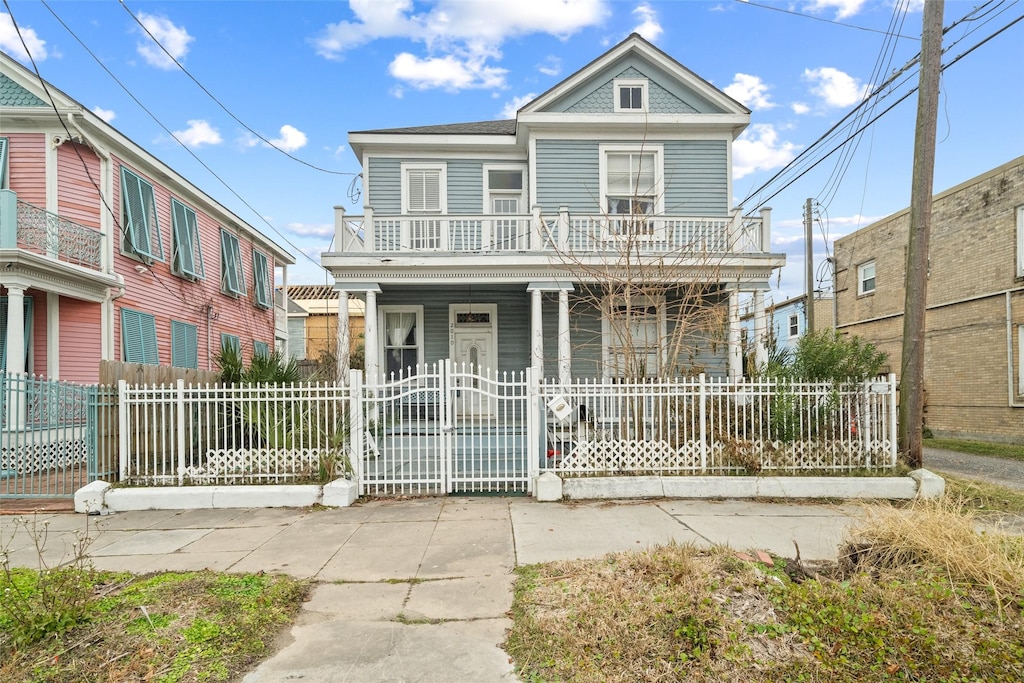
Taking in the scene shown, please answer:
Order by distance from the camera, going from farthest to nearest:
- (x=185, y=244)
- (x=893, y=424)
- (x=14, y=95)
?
(x=185, y=244) → (x=14, y=95) → (x=893, y=424)

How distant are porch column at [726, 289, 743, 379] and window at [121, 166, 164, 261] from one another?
1316 cm

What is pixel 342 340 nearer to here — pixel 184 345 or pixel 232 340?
pixel 184 345

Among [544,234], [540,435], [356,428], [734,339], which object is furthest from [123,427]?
[734,339]

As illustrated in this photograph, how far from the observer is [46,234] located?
1071 centimetres

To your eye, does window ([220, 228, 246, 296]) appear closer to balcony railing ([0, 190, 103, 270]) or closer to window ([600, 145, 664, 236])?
balcony railing ([0, 190, 103, 270])

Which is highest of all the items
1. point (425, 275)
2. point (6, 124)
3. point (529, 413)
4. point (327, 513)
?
point (6, 124)

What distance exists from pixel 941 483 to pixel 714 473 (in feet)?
9.61

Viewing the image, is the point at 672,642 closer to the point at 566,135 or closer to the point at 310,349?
the point at 566,135

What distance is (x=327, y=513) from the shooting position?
7.14m

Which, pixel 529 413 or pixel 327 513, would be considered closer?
pixel 327 513

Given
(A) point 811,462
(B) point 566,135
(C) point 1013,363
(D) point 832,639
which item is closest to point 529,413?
(A) point 811,462

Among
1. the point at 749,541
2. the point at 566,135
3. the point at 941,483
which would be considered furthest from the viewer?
the point at 566,135

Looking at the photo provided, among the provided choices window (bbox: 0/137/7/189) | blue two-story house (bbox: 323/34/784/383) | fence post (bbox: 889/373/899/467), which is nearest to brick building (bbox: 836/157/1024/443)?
blue two-story house (bbox: 323/34/784/383)

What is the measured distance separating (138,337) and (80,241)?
2.69 m
